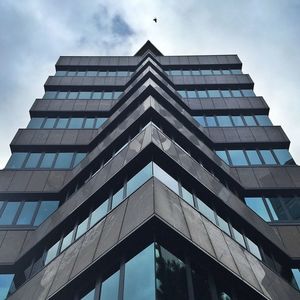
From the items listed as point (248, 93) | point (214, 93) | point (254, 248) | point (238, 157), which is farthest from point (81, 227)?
point (248, 93)

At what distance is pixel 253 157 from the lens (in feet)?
71.8

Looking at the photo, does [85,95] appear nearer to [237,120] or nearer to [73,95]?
[73,95]

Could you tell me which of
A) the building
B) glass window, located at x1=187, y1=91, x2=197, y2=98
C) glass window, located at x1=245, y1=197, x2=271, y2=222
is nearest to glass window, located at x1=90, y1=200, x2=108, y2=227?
the building

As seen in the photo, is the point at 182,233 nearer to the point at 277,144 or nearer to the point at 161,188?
the point at 161,188

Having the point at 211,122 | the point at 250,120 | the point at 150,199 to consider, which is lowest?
the point at 150,199

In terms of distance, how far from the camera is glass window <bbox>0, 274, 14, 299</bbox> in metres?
13.6

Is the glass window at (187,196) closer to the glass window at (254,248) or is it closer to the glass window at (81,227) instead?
the glass window at (254,248)

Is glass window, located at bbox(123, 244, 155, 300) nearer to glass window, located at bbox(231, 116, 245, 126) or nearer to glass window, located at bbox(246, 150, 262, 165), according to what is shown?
glass window, located at bbox(246, 150, 262, 165)

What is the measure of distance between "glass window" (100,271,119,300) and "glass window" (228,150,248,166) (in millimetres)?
14741

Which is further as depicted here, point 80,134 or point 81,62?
point 81,62

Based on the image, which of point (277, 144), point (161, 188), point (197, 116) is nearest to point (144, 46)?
point (197, 116)

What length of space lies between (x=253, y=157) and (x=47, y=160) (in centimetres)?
1430

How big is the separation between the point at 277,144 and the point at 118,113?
38.3 feet

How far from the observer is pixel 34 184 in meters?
19.0
